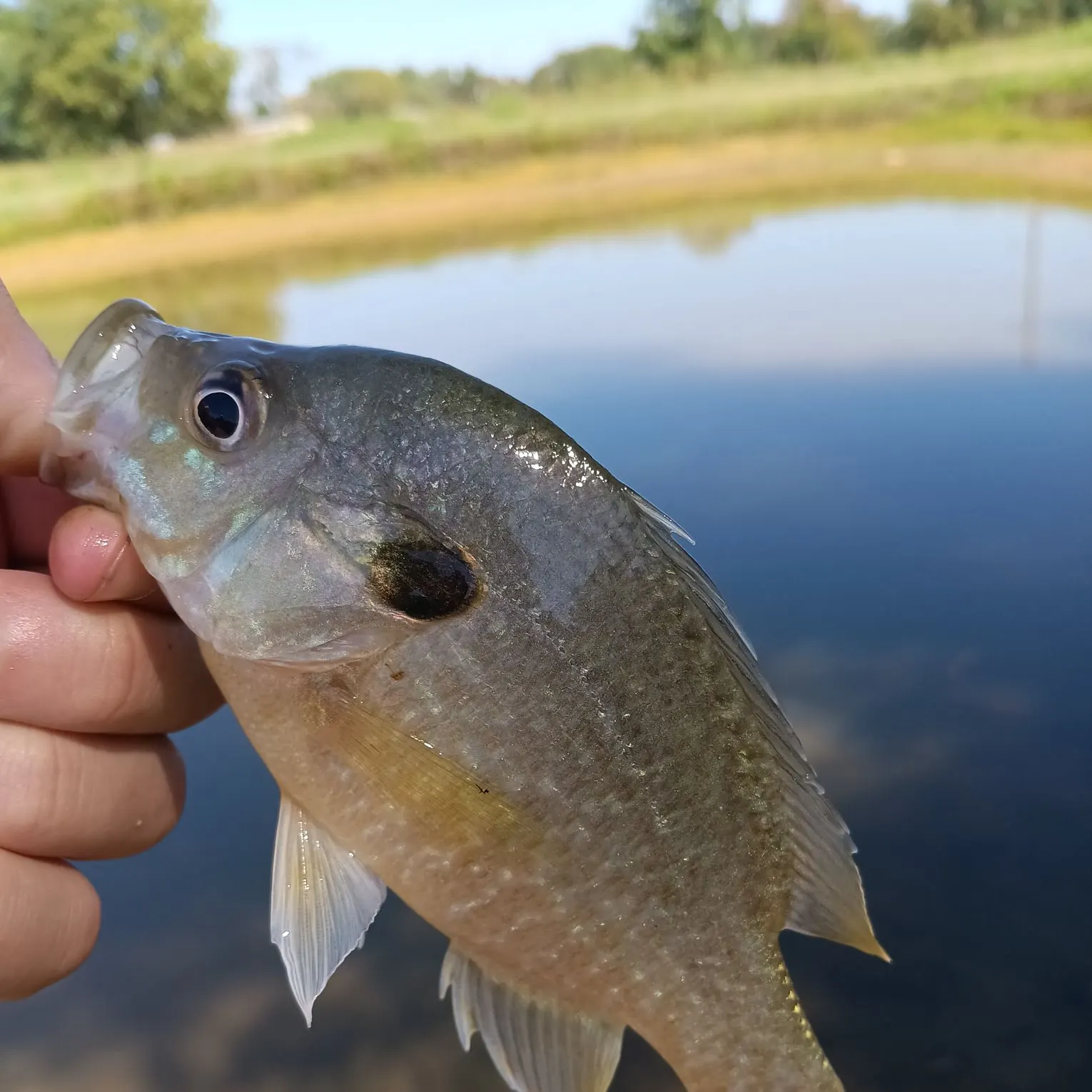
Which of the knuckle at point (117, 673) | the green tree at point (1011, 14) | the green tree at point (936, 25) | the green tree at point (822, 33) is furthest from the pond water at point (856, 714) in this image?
the green tree at point (822, 33)

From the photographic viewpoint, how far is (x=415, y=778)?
1.10 meters

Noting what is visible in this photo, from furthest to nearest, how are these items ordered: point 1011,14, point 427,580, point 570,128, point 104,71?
point 1011,14 < point 104,71 < point 570,128 < point 427,580

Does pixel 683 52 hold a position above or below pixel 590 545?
above

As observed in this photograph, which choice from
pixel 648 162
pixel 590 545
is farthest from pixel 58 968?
pixel 648 162

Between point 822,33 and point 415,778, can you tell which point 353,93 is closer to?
point 822,33

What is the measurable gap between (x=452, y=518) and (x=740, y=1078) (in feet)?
2.44

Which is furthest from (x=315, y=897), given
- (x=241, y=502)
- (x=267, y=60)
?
(x=267, y=60)

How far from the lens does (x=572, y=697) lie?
1.11 metres

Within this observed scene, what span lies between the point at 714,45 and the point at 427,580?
127 ft

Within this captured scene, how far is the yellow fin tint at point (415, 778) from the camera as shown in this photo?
43.1 inches

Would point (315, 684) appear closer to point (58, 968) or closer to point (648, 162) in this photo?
point (58, 968)

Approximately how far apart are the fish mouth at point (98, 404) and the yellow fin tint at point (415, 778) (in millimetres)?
345

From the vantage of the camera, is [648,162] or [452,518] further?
[648,162]

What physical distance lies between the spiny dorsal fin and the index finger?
78 centimetres
